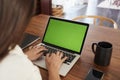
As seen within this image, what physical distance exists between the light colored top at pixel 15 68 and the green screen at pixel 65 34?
0.41 metres

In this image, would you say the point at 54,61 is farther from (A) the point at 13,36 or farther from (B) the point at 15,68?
(A) the point at 13,36

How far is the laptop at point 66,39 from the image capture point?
1.00m

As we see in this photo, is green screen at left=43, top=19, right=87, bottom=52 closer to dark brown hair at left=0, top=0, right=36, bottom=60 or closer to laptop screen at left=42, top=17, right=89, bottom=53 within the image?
laptop screen at left=42, top=17, right=89, bottom=53

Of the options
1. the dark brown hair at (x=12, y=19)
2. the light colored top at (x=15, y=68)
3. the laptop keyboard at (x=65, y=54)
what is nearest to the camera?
the dark brown hair at (x=12, y=19)

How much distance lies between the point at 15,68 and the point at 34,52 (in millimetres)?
407

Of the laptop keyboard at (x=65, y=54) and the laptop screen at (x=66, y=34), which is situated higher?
the laptop screen at (x=66, y=34)

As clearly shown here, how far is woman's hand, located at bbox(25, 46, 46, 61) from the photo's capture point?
39.9 inches

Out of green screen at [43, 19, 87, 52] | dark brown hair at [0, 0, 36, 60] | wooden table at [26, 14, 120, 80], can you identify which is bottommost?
wooden table at [26, 14, 120, 80]

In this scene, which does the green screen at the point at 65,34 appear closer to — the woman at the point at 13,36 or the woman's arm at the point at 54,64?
the woman's arm at the point at 54,64

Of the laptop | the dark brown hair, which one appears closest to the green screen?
the laptop

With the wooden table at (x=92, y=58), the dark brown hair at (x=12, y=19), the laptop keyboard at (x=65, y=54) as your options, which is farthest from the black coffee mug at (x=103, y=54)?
the dark brown hair at (x=12, y=19)

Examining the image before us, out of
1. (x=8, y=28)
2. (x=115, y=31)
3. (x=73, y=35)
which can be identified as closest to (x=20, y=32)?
(x=8, y=28)

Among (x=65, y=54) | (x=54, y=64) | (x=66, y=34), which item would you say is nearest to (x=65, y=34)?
(x=66, y=34)

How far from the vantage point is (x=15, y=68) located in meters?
0.63
